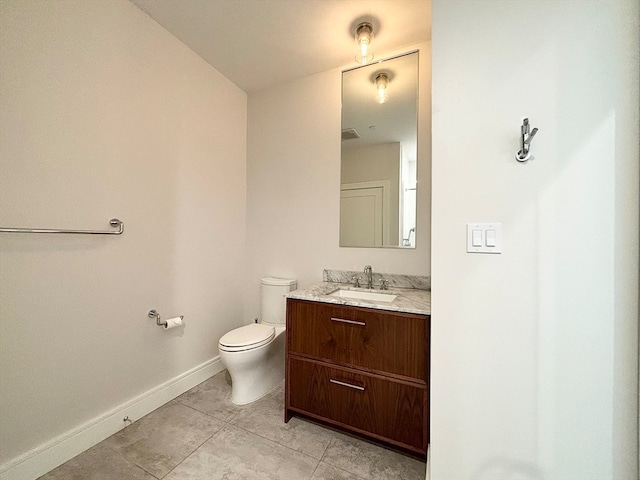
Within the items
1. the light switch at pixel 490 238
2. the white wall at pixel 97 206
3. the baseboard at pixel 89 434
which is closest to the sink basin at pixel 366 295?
the light switch at pixel 490 238

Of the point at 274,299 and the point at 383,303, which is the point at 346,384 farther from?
the point at 274,299

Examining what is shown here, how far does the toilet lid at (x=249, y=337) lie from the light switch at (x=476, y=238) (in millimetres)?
1432

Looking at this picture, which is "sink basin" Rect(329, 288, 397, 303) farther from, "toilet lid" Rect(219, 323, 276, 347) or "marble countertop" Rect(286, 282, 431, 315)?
"toilet lid" Rect(219, 323, 276, 347)

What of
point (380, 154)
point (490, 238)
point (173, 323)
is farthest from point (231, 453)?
point (380, 154)

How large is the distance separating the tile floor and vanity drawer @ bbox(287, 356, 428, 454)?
0.12 metres

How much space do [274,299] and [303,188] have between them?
97 centimetres

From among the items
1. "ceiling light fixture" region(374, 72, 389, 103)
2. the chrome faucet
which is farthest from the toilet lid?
"ceiling light fixture" region(374, 72, 389, 103)

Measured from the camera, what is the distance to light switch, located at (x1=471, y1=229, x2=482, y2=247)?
3.42 feet

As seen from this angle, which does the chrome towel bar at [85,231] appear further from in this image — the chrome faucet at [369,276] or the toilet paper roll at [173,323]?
the chrome faucet at [369,276]

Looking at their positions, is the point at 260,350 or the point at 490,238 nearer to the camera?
the point at 490,238

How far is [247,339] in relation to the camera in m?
1.80

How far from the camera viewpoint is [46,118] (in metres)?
1.29

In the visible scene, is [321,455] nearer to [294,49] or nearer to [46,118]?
[46,118]

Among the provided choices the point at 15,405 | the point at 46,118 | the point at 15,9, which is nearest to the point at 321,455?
the point at 15,405
